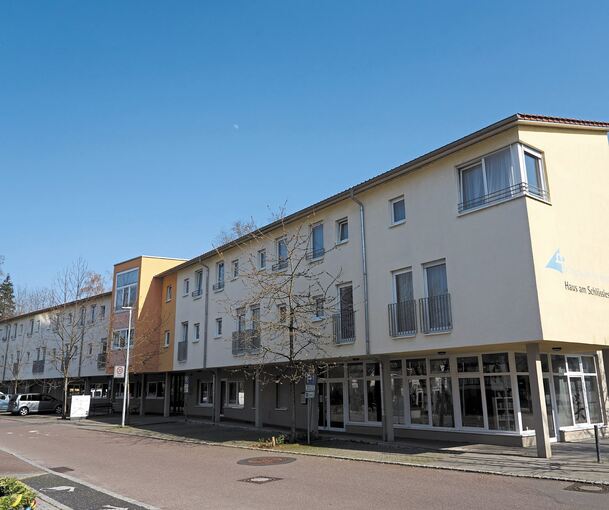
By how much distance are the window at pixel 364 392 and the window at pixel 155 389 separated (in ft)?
68.3

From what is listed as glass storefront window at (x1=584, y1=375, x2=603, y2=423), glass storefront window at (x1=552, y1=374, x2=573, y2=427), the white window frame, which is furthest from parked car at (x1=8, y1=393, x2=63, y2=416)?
glass storefront window at (x1=584, y1=375, x2=603, y2=423)

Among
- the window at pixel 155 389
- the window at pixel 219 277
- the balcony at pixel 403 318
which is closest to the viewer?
the balcony at pixel 403 318

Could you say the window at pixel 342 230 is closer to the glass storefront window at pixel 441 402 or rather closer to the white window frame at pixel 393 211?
the white window frame at pixel 393 211

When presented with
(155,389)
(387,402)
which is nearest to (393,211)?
(387,402)

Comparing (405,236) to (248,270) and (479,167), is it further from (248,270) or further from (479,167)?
(248,270)

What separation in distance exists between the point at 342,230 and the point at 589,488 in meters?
12.4

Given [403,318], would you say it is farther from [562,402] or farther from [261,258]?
[261,258]

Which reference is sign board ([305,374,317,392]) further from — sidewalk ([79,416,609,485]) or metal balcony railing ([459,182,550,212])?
metal balcony railing ([459,182,550,212])

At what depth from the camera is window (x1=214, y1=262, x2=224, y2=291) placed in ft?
92.3

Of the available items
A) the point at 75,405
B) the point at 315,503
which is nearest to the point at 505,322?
the point at 315,503

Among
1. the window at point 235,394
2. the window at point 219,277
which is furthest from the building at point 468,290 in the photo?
the window at point 235,394

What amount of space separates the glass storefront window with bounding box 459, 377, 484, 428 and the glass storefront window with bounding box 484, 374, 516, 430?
0.28 metres

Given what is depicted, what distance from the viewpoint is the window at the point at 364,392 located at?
67.7 ft

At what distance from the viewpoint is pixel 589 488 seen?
1023cm
